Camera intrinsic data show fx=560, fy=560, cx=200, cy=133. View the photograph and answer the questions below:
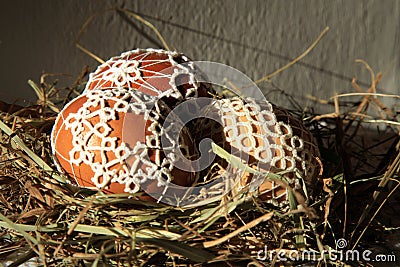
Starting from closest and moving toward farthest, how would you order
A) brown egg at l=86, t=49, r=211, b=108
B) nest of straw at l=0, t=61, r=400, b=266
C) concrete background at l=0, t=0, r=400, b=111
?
nest of straw at l=0, t=61, r=400, b=266 → brown egg at l=86, t=49, r=211, b=108 → concrete background at l=0, t=0, r=400, b=111

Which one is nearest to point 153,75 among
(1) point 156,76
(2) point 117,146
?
(1) point 156,76

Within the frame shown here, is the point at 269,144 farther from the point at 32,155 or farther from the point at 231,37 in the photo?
the point at 231,37

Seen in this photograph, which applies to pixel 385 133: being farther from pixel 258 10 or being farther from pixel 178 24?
pixel 178 24

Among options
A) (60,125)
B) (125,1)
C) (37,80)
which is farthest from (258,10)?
(60,125)

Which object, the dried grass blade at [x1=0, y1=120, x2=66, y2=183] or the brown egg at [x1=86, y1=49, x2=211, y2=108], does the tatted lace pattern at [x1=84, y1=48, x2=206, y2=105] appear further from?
the dried grass blade at [x1=0, y1=120, x2=66, y2=183]

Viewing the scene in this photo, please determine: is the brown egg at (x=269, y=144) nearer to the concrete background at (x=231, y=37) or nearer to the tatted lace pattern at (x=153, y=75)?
the tatted lace pattern at (x=153, y=75)

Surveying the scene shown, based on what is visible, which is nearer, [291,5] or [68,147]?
[68,147]

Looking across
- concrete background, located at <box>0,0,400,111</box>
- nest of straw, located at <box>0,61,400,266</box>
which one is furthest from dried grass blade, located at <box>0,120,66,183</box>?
concrete background, located at <box>0,0,400,111</box>
